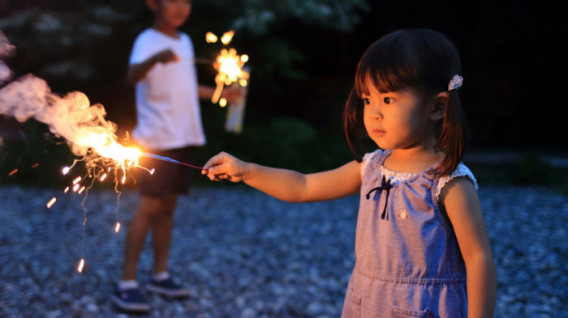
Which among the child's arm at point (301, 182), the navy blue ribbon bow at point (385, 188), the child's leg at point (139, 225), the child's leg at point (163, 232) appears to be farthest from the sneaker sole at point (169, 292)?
the navy blue ribbon bow at point (385, 188)

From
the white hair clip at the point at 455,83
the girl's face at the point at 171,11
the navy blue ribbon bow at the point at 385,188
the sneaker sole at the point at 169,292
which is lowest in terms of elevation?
the sneaker sole at the point at 169,292

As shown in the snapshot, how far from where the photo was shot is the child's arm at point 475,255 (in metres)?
1.71

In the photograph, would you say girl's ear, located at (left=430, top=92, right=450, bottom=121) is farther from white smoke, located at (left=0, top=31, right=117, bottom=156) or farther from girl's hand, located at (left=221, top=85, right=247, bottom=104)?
girl's hand, located at (left=221, top=85, right=247, bottom=104)

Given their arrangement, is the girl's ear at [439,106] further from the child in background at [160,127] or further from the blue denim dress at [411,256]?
the child in background at [160,127]

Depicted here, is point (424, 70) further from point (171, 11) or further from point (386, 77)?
point (171, 11)

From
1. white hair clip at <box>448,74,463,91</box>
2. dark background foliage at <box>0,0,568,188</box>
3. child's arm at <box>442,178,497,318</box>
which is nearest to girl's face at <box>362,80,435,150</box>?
white hair clip at <box>448,74,463,91</box>

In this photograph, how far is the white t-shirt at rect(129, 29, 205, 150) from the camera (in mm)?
3389

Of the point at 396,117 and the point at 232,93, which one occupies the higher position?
the point at 232,93

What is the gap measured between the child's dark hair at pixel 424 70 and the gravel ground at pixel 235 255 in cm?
121

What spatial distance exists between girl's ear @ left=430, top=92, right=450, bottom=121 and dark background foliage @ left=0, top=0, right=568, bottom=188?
6445mm

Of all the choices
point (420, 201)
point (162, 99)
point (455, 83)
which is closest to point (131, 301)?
point (162, 99)

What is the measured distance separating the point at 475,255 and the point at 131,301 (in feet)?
7.88

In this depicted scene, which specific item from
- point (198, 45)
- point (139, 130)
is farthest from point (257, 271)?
point (198, 45)

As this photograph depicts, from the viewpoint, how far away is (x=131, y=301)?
3.44 meters
